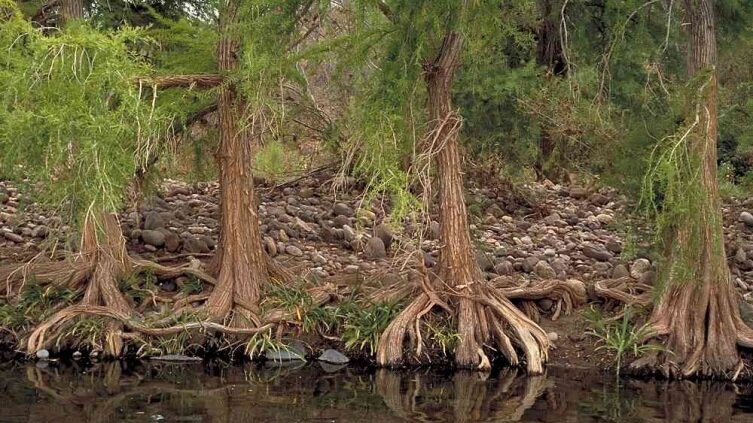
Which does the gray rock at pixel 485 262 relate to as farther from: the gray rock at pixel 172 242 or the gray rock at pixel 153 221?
the gray rock at pixel 153 221

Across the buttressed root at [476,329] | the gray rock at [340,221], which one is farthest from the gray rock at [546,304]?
the gray rock at [340,221]

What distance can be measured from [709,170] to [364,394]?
13.6 feet

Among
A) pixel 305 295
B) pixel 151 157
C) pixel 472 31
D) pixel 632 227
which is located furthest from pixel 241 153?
pixel 632 227

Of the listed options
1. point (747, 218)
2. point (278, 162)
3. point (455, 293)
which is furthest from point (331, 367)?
point (747, 218)

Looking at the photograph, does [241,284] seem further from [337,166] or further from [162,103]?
[337,166]

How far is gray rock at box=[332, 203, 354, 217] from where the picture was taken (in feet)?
54.7

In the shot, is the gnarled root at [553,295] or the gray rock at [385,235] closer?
the gnarled root at [553,295]

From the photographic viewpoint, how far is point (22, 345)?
1153cm

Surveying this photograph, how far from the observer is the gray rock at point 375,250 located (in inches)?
580

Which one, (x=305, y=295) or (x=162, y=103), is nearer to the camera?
(x=162, y=103)

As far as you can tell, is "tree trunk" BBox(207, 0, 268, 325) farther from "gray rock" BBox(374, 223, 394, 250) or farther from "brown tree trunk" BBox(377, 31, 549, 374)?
"gray rock" BBox(374, 223, 394, 250)

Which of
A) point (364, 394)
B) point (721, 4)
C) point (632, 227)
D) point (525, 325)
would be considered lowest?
point (364, 394)

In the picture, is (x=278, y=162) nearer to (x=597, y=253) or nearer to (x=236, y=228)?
(x=597, y=253)

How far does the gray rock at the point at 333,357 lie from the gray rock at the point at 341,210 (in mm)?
5117
